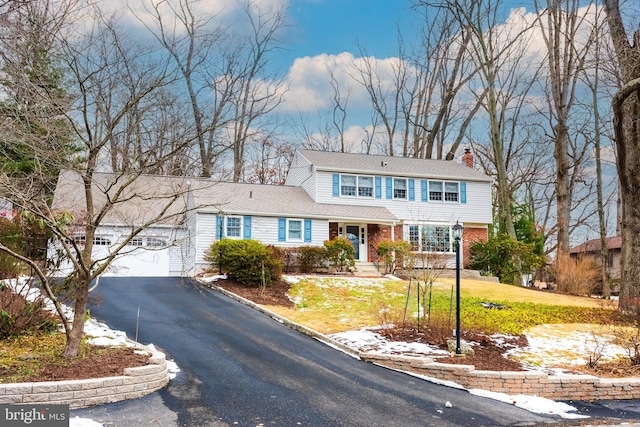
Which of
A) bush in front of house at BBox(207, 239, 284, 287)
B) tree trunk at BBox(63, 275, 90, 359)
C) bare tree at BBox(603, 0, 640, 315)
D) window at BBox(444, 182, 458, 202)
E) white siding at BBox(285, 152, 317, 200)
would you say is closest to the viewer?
tree trunk at BBox(63, 275, 90, 359)

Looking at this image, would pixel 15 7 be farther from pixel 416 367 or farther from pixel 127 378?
pixel 416 367

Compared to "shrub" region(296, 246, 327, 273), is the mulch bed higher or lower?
lower

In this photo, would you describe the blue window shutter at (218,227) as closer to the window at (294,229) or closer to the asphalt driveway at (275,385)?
the window at (294,229)

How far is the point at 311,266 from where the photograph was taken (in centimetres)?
2219

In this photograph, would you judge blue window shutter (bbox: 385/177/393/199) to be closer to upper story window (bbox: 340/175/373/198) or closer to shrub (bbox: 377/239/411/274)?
upper story window (bbox: 340/175/373/198)

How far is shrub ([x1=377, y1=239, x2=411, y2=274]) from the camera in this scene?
23.4 metres

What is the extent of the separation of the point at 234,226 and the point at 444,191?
11.9m

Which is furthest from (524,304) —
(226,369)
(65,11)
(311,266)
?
(65,11)

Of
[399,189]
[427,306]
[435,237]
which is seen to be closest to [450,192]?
[399,189]

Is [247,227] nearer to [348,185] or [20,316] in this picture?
[348,185]

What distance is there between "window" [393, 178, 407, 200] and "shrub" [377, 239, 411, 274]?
4.19 meters

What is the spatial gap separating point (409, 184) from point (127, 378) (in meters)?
21.9

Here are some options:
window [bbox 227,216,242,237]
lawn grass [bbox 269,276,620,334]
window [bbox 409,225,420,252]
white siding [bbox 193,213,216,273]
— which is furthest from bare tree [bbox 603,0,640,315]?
white siding [bbox 193,213,216,273]

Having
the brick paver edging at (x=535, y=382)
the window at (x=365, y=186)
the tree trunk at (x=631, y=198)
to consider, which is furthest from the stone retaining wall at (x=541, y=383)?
the window at (x=365, y=186)
